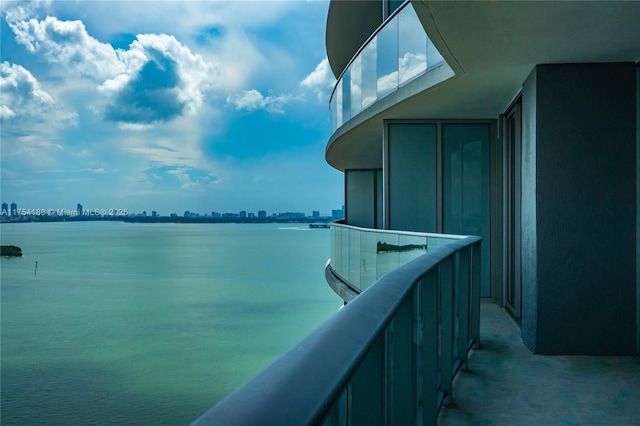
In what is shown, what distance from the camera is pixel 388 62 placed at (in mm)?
10734

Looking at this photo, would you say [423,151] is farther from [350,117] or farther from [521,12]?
[521,12]

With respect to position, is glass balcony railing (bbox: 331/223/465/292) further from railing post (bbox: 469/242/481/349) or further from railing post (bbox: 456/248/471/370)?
railing post (bbox: 456/248/471/370)

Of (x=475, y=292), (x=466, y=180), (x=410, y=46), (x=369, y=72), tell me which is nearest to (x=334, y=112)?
(x=369, y=72)

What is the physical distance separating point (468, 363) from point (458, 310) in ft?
3.57

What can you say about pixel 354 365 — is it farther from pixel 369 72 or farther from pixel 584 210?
pixel 369 72

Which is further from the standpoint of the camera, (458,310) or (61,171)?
(61,171)

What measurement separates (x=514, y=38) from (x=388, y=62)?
5.16 meters

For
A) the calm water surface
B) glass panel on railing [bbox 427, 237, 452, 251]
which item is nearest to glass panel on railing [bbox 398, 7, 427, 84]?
glass panel on railing [bbox 427, 237, 452, 251]

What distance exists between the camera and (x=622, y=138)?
6.57 metres

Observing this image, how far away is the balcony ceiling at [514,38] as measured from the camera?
4926 millimetres

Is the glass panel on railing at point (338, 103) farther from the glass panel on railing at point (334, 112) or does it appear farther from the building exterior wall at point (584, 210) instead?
the building exterior wall at point (584, 210)

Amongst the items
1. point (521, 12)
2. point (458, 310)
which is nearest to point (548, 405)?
point (458, 310)

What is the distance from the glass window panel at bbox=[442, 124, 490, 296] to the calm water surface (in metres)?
43.2

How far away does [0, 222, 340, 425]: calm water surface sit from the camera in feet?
208
